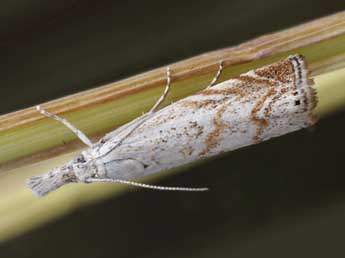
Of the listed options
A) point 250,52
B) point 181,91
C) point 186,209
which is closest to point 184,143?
point 181,91

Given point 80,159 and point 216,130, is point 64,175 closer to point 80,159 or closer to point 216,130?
point 80,159

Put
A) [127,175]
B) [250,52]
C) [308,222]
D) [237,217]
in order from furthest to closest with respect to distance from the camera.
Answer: [237,217]
[308,222]
[127,175]
[250,52]

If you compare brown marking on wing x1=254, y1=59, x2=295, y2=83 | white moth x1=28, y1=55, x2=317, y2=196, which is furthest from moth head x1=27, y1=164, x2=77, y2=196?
brown marking on wing x1=254, y1=59, x2=295, y2=83

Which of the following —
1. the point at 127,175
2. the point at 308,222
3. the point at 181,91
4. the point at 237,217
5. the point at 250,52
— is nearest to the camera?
the point at 250,52

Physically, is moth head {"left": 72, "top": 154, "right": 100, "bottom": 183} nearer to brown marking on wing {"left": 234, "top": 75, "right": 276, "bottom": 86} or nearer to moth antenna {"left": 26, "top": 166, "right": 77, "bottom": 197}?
moth antenna {"left": 26, "top": 166, "right": 77, "bottom": 197}

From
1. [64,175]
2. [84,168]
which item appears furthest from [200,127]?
[64,175]

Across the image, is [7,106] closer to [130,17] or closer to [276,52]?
[130,17]

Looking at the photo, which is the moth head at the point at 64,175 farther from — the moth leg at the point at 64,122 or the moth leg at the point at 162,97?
the moth leg at the point at 162,97
